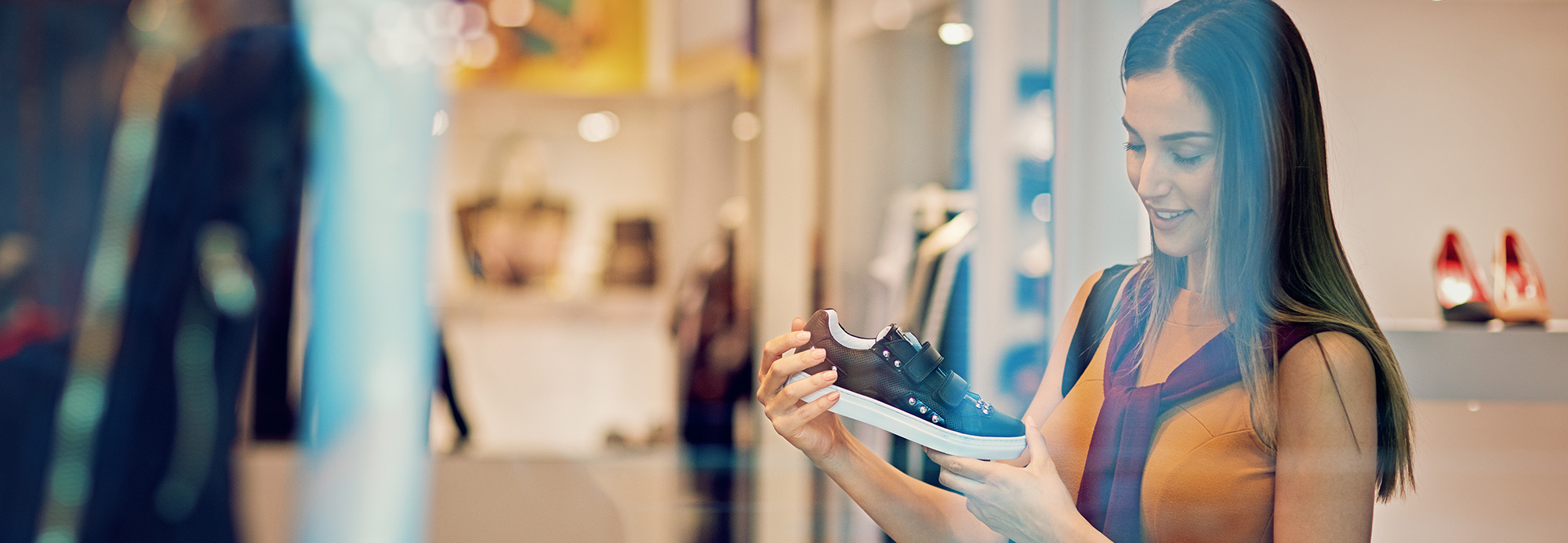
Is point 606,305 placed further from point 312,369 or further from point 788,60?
point 312,369

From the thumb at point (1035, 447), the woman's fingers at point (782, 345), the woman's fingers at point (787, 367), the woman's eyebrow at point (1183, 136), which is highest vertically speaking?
the woman's eyebrow at point (1183, 136)

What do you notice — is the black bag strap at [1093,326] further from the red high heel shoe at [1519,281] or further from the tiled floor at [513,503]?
the tiled floor at [513,503]

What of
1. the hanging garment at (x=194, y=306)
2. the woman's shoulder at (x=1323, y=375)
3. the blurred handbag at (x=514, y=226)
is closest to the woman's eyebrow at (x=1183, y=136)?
the woman's shoulder at (x=1323, y=375)

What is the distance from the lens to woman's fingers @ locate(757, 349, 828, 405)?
1.60ft

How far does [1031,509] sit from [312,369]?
0.63 m

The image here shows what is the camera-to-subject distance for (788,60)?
1257mm

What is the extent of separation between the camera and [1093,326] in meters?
0.57

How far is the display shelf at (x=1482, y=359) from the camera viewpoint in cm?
58

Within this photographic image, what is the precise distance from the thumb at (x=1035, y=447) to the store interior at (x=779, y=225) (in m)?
0.05

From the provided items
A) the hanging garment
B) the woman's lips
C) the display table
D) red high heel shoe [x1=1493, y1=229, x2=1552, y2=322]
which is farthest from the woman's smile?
the display table

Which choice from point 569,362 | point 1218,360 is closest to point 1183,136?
point 1218,360

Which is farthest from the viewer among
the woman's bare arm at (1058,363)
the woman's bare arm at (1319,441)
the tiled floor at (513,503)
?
the tiled floor at (513,503)

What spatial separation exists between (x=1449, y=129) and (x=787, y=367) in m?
0.49

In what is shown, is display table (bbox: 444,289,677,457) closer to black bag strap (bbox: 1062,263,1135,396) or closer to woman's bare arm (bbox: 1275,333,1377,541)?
black bag strap (bbox: 1062,263,1135,396)
